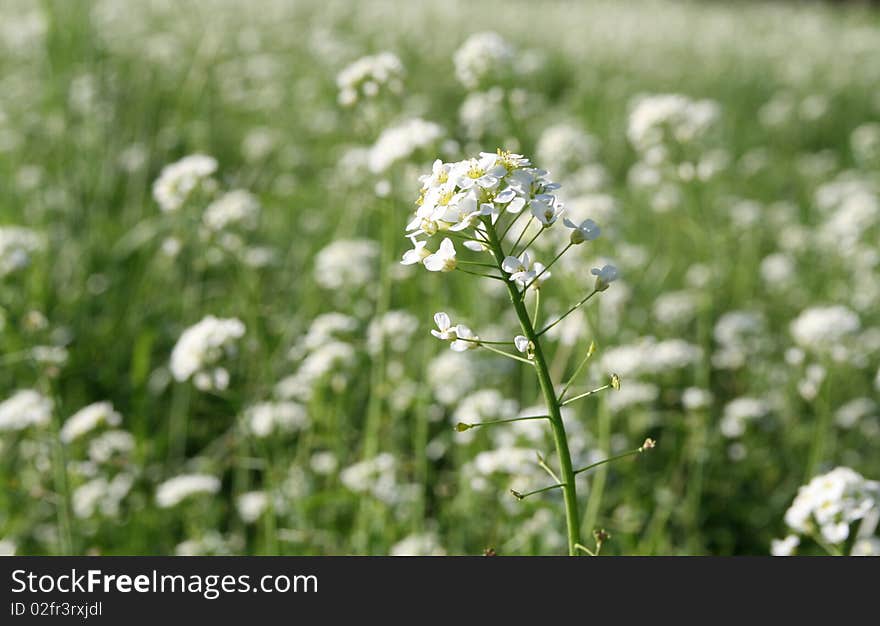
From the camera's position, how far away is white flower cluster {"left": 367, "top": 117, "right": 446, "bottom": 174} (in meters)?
3.18

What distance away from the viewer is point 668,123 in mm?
3895

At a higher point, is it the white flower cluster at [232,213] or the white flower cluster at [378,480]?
the white flower cluster at [232,213]

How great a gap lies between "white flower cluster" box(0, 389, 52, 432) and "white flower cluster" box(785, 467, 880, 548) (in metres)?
2.32

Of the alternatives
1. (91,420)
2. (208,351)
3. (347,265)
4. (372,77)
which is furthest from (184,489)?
(372,77)

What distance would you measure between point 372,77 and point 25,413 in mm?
1636

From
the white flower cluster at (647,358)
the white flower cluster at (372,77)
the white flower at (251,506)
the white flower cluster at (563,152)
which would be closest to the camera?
the white flower cluster at (372,77)

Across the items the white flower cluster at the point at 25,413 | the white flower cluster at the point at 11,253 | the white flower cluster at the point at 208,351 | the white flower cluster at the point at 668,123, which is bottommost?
the white flower cluster at the point at 208,351

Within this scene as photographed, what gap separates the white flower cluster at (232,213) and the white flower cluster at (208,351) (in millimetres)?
705

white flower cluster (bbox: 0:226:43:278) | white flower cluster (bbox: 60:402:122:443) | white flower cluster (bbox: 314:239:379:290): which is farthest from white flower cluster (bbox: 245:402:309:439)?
white flower cluster (bbox: 0:226:43:278)

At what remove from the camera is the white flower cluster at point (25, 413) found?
10.4 ft

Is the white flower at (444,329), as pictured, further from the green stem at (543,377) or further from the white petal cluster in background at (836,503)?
the white petal cluster in background at (836,503)

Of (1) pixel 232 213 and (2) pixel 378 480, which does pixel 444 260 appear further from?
(1) pixel 232 213

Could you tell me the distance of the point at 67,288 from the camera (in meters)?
4.44

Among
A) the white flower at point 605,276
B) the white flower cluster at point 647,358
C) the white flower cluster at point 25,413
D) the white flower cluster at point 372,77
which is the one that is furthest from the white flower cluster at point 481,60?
the white flower at point 605,276
